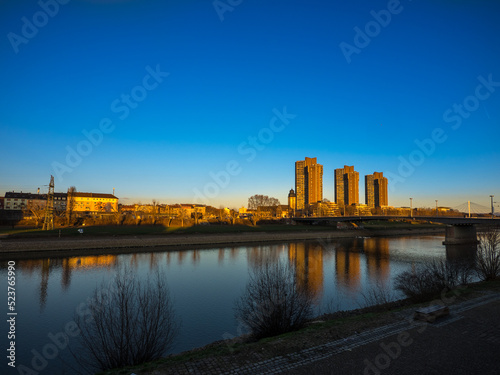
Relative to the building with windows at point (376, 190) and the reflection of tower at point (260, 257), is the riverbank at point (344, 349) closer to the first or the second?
the reflection of tower at point (260, 257)

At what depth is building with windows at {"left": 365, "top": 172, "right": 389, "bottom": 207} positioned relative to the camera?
162m

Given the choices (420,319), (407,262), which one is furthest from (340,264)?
(420,319)

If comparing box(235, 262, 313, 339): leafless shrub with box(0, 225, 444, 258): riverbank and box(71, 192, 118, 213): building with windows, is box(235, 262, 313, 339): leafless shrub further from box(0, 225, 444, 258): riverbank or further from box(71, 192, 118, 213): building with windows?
box(71, 192, 118, 213): building with windows

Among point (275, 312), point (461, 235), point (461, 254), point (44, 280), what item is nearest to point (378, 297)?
point (275, 312)

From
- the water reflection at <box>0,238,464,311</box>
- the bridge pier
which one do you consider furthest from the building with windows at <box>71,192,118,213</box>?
the bridge pier

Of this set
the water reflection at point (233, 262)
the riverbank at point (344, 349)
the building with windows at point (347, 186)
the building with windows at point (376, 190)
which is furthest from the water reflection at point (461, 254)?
the building with windows at point (347, 186)

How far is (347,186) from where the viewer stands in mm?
184625

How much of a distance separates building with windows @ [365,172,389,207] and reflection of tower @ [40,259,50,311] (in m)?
160

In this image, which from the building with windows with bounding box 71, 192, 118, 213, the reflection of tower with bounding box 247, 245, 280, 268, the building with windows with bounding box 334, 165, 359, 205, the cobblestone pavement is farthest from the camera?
the building with windows with bounding box 334, 165, 359, 205

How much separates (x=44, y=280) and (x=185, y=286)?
11.1 metres

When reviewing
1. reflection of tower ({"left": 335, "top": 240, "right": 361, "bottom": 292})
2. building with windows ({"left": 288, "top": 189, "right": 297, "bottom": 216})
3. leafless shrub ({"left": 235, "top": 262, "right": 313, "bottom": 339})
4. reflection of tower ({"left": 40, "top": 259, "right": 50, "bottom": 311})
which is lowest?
reflection of tower ({"left": 335, "top": 240, "right": 361, "bottom": 292})

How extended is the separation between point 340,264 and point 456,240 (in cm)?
3125

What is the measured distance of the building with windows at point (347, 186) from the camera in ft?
597

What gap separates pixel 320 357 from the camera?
22.2ft
